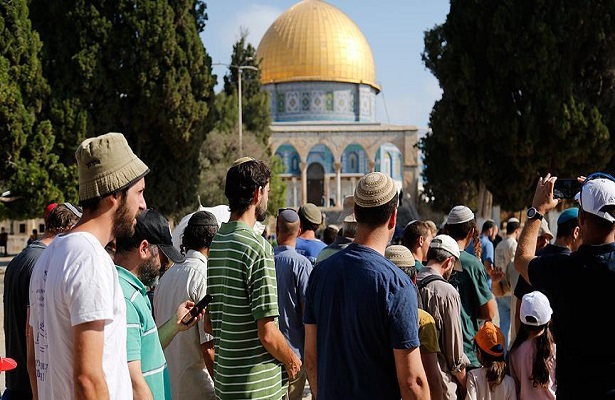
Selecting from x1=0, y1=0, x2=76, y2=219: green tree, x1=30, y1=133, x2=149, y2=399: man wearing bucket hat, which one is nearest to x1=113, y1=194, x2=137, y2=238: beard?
x1=30, y1=133, x2=149, y2=399: man wearing bucket hat

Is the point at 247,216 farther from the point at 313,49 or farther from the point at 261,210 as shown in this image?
the point at 313,49

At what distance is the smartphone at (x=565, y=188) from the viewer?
147 inches

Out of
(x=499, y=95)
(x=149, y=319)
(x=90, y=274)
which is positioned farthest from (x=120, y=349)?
(x=499, y=95)

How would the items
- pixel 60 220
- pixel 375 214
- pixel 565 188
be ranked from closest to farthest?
pixel 375 214
pixel 565 188
pixel 60 220

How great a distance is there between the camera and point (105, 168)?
241 cm

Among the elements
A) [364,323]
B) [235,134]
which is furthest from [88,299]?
[235,134]

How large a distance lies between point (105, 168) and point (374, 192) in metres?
1.00

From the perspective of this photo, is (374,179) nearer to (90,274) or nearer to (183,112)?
(90,274)

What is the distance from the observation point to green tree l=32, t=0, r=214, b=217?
1856 cm

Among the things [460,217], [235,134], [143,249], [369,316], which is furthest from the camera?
[235,134]

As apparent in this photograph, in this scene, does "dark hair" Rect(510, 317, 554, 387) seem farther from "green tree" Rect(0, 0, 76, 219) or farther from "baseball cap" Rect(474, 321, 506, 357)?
"green tree" Rect(0, 0, 76, 219)

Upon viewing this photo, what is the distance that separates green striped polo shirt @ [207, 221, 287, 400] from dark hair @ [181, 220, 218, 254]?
2.91 ft

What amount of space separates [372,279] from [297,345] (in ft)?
7.77

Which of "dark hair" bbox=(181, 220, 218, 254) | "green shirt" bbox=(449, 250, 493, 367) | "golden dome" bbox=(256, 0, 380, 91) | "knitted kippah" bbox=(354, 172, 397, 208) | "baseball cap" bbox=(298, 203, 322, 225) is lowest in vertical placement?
"green shirt" bbox=(449, 250, 493, 367)
